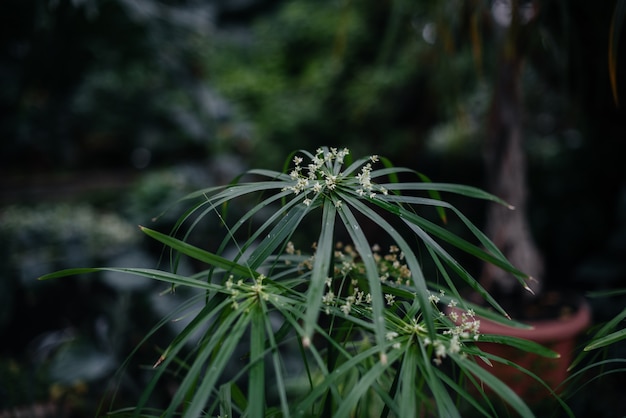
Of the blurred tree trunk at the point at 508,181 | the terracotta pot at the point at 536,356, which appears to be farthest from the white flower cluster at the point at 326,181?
the blurred tree trunk at the point at 508,181

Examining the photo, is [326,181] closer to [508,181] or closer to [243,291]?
[243,291]

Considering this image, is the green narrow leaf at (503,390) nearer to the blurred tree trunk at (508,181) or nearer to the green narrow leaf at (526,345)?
the green narrow leaf at (526,345)

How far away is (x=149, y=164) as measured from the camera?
208 inches

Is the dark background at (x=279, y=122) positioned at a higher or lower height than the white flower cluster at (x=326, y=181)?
higher

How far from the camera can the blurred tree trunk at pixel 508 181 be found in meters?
1.79

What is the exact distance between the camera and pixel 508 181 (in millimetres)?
1815

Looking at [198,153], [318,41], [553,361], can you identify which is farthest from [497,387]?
[198,153]

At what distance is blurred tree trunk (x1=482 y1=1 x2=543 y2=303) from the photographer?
5.87 ft

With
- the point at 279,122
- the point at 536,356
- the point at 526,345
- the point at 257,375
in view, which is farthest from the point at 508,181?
the point at 279,122

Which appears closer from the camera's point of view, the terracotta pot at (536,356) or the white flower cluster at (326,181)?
the white flower cluster at (326,181)

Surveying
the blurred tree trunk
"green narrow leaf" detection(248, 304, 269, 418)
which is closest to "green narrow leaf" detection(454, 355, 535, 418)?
"green narrow leaf" detection(248, 304, 269, 418)

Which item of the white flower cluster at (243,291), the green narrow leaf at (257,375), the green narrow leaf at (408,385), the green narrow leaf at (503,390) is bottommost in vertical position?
the green narrow leaf at (503,390)

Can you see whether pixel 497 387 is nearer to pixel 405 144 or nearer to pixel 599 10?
pixel 599 10

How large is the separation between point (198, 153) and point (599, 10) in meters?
4.48
